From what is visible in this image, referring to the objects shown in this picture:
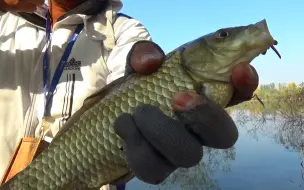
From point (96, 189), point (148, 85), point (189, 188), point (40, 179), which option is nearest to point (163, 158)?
point (148, 85)

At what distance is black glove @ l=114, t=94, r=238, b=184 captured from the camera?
5.13 feet

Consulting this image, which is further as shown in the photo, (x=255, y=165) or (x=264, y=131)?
(x=264, y=131)

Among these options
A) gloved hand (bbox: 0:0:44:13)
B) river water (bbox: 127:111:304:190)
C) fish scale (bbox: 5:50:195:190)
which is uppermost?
gloved hand (bbox: 0:0:44:13)

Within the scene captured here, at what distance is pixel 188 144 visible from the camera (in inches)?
61.7

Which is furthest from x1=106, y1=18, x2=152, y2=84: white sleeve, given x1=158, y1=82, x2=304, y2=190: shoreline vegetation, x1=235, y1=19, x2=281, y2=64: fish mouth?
x1=158, y1=82, x2=304, y2=190: shoreline vegetation

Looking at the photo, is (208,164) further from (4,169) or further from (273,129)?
(4,169)

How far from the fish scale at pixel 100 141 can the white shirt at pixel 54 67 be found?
0.46m

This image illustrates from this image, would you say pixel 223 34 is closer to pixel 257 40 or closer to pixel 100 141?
pixel 257 40

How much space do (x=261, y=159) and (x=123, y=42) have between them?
650 inches

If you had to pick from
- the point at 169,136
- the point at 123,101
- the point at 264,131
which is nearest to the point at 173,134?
the point at 169,136

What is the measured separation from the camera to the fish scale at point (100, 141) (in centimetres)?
167

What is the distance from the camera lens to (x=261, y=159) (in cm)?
1781

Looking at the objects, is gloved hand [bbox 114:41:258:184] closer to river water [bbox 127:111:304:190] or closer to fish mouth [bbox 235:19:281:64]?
fish mouth [bbox 235:19:281:64]

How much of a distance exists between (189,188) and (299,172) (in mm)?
5533
